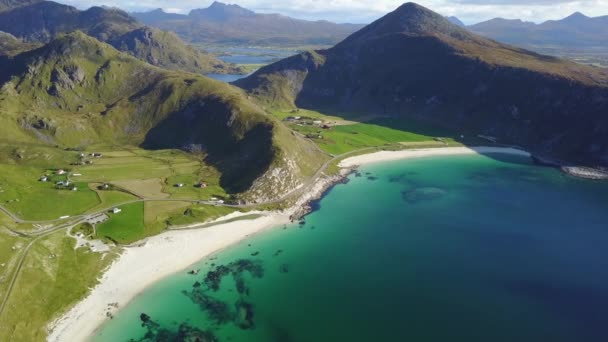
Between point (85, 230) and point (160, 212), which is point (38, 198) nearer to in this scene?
point (85, 230)

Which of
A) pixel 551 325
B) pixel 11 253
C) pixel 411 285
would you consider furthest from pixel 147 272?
pixel 551 325

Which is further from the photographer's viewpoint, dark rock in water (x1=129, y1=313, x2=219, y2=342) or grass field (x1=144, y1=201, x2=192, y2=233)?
grass field (x1=144, y1=201, x2=192, y2=233)

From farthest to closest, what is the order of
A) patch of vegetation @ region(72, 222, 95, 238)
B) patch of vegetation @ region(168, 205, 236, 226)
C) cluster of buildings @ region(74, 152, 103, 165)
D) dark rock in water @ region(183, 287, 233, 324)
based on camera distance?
1. cluster of buildings @ region(74, 152, 103, 165)
2. patch of vegetation @ region(168, 205, 236, 226)
3. patch of vegetation @ region(72, 222, 95, 238)
4. dark rock in water @ region(183, 287, 233, 324)

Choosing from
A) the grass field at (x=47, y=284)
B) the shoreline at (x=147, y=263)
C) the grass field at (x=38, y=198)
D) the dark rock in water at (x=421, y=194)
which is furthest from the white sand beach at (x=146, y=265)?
the dark rock in water at (x=421, y=194)

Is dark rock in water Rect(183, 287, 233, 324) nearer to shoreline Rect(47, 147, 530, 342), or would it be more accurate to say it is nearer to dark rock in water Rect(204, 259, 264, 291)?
dark rock in water Rect(204, 259, 264, 291)

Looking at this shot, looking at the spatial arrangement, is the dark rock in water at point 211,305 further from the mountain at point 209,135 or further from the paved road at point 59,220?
the mountain at point 209,135

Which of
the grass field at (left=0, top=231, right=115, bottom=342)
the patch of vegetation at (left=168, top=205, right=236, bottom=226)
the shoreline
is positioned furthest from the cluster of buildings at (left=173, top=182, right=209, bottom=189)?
the grass field at (left=0, top=231, right=115, bottom=342)

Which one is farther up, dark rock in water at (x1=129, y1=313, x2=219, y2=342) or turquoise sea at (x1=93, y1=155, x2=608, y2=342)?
turquoise sea at (x1=93, y1=155, x2=608, y2=342)

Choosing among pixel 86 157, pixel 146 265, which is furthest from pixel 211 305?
pixel 86 157
